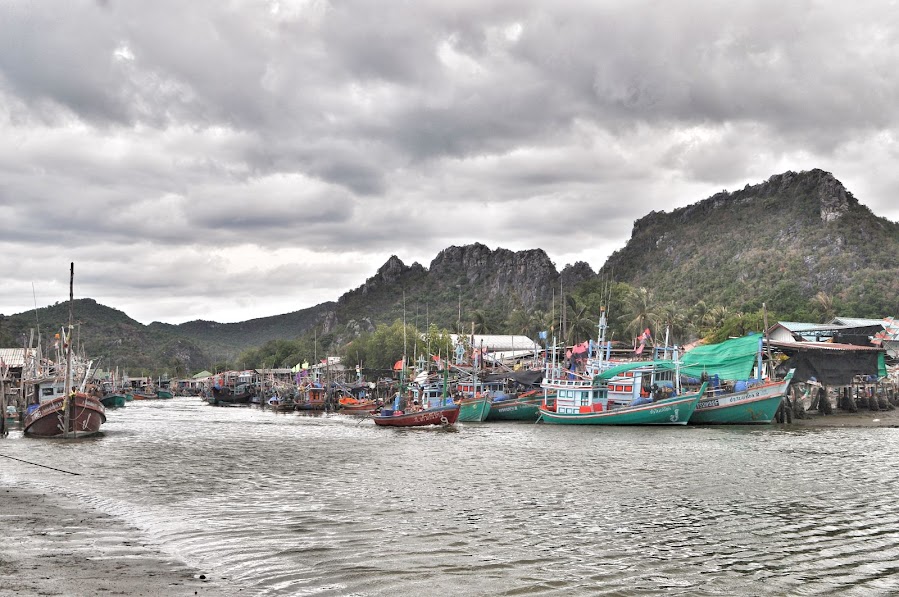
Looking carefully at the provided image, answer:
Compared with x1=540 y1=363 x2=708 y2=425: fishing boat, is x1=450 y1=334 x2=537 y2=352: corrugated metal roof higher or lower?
higher

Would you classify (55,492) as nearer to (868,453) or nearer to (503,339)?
(868,453)

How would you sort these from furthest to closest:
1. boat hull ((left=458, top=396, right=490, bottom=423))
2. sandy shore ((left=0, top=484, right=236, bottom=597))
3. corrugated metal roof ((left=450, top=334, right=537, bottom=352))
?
corrugated metal roof ((left=450, top=334, right=537, bottom=352)) < boat hull ((left=458, top=396, right=490, bottom=423)) < sandy shore ((left=0, top=484, right=236, bottom=597))

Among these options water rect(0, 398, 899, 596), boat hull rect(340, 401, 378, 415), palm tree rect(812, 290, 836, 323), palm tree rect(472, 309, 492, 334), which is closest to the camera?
water rect(0, 398, 899, 596)

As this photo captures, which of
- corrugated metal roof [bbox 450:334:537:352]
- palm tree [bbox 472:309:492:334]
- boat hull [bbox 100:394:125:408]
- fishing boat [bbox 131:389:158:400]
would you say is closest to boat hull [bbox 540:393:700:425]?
corrugated metal roof [bbox 450:334:537:352]

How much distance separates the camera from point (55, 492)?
24.2 meters

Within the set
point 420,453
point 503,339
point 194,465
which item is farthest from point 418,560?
point 503,339

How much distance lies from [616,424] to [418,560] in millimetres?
46329

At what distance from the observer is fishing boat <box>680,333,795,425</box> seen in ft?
187

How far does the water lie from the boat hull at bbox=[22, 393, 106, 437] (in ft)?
21.8

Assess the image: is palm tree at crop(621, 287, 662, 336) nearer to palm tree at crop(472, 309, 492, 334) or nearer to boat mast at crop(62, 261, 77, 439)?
palm tree at crop(472, 309, 492, 334)

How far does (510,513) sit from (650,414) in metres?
39.2

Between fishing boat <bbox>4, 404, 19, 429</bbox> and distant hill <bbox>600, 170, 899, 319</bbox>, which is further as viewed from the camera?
distant hill <bbox>600, 170, 899, 319</bbox>

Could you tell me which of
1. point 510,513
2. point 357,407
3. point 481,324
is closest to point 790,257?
point 481,324

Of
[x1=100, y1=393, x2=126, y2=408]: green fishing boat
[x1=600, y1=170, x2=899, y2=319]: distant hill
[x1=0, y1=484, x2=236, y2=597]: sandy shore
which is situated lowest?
[x1=100, y1=393, x2=126, y2=408]: green fishing boat
